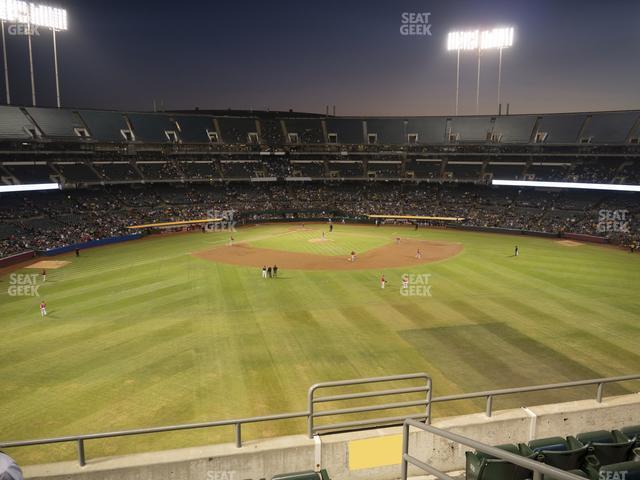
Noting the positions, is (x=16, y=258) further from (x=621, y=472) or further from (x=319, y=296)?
(x=621, y=472)

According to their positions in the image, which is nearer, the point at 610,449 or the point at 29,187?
the point at 610,449

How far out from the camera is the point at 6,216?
50250mm

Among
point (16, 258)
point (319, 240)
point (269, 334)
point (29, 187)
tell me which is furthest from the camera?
point (319, 240)

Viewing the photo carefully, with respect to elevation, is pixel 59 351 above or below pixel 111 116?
below

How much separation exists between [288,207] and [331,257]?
33869 mm

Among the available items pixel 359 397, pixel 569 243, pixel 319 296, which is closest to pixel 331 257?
pixel 319 296

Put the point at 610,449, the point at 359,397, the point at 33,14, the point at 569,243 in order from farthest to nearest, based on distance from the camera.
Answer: the point at 33,14, the point at 569,243, the point at 359,397, the point at 610,449

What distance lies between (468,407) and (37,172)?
62514mm

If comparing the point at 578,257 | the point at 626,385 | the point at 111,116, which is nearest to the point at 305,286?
the point at 626,385

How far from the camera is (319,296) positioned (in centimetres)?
2964

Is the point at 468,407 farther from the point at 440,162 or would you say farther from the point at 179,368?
the point at 440,162

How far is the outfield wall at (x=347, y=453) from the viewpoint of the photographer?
260 inches

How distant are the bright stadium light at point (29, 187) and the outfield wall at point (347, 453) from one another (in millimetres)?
56012

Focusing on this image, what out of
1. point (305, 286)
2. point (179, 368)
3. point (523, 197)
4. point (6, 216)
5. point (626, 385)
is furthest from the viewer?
point (523, 197)
